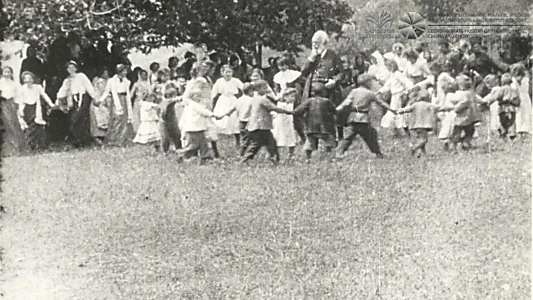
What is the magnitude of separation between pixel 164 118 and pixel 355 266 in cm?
167

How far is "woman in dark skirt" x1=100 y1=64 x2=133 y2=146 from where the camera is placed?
5.00m

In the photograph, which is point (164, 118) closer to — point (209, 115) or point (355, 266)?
point (209, 115)

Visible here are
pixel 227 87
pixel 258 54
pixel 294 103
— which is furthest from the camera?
pixel 294 103

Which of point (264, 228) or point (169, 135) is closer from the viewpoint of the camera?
point (264, 228)

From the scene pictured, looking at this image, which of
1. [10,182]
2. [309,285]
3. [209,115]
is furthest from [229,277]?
[10,182]

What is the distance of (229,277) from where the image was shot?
14.9 feet

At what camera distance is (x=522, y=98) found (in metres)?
5.30

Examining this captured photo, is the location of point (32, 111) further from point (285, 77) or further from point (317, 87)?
point (317, 87)

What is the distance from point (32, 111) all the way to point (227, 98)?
1311 millimetres

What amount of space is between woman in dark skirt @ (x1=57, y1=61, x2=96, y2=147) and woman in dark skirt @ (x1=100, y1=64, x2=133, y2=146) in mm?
124

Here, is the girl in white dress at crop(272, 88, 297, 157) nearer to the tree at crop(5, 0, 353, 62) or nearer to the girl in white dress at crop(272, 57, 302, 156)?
the girl in white dress at crop(272, 57, 302, 156)

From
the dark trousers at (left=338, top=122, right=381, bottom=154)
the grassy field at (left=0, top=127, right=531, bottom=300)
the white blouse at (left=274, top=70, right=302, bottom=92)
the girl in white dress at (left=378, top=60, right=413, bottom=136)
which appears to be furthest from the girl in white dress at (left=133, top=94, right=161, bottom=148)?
the girl in white dress at (left=378, top=60, right=413, bottom=136)

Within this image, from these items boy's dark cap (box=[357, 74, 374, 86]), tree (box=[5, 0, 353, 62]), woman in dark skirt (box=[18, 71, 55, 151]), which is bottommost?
woman in dark skirt (box=[18, 71, 55, 151])

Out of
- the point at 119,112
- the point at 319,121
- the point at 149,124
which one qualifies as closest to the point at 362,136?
the point at 319,121
